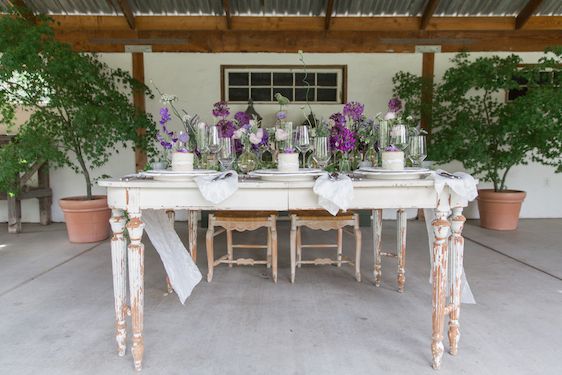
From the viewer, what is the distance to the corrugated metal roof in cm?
531

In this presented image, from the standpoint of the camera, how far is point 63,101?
4.05 meters

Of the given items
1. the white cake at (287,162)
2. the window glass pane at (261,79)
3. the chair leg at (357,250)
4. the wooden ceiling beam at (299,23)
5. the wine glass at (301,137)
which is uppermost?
the wooden ceiling beam at (299,23)

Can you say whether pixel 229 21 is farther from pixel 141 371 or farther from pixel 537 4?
pixel 141 371

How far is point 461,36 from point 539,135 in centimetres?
190

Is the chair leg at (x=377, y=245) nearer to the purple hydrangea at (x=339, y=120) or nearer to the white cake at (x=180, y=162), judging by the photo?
the purple hydrangea at (x=339, y=120)

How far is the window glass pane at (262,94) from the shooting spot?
5680 millimetres

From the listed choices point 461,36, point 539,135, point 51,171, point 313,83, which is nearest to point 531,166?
point 539,135

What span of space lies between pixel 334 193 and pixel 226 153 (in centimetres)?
69

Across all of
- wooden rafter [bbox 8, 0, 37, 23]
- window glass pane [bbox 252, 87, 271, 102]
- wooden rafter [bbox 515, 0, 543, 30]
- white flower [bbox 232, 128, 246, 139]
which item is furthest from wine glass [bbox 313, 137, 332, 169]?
wooden rafter [bbox 515, 0, 543, 30]

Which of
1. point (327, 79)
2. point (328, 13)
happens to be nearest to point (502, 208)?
point (327, 79)

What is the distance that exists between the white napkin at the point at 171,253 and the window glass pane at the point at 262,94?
3.55 m

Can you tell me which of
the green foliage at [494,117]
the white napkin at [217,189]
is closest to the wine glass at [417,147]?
the white napkin at [217,189]

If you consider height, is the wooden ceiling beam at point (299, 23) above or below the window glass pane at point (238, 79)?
above

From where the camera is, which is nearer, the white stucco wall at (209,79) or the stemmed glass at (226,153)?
the stemmed glass at (226,153)
